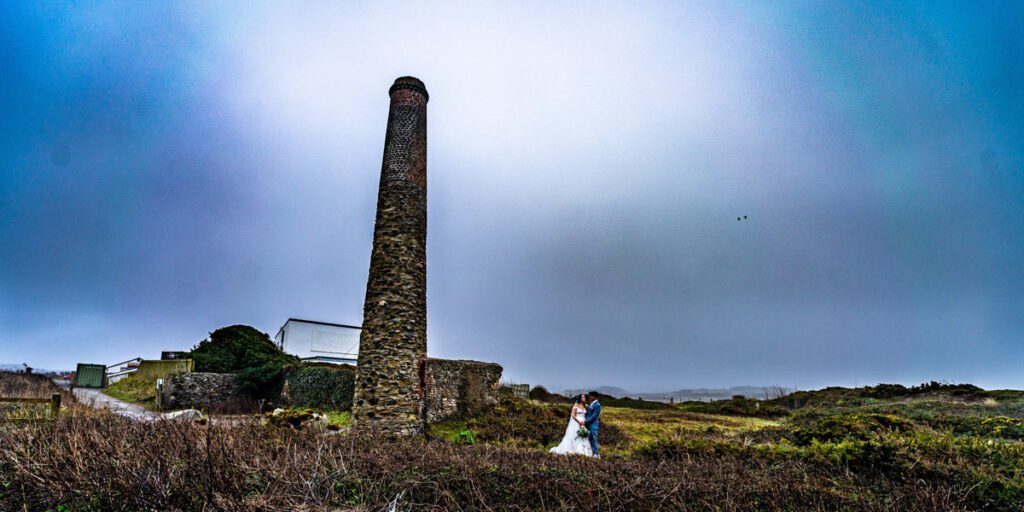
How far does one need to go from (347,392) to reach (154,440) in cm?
1576

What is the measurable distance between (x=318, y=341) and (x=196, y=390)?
1143 centimetres

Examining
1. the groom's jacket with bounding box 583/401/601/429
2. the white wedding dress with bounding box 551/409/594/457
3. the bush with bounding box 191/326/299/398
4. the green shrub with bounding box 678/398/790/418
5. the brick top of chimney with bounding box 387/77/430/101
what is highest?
the brick top of chimney with bounding box 387/77/430/101

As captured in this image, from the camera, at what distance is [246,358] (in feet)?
87.7

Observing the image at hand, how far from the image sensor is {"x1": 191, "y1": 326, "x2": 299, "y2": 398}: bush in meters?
24.2

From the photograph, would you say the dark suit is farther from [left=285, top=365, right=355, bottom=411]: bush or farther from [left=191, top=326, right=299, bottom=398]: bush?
[left=191, top=326, right=299, bottom=398]: bush

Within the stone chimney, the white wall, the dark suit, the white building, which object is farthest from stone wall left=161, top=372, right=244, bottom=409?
the dark suit

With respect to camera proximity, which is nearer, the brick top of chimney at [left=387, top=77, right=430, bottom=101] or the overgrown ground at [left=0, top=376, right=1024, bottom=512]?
the overgrown ground at [left=0, top=376, right=1024, bottom=512]

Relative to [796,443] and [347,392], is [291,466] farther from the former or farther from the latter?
[347,392]

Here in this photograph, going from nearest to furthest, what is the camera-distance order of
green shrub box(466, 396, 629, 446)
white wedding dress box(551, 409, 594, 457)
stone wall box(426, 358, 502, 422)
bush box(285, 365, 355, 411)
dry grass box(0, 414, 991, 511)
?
1. dry grass box(0, 414, 991, 511)
2. white wedding dress box(551, 409, 594, 457)
3. green shrub box(466, 396, 629, 446)
4. stone wall box(426, 358, 502, 422)
5. bush box(285, 365, 355, 411)

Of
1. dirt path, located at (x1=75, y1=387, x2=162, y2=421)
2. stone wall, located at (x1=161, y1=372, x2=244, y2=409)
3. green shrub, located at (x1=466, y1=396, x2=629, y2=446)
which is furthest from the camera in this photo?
stone wall, located at (x1=161, y1=372, x2=244, y2=409)

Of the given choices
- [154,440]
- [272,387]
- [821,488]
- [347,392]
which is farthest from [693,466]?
[272,387]

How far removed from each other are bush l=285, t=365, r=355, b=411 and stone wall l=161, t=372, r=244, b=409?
4432 millimetres

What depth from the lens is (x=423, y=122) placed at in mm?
15500

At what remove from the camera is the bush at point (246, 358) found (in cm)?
2423
